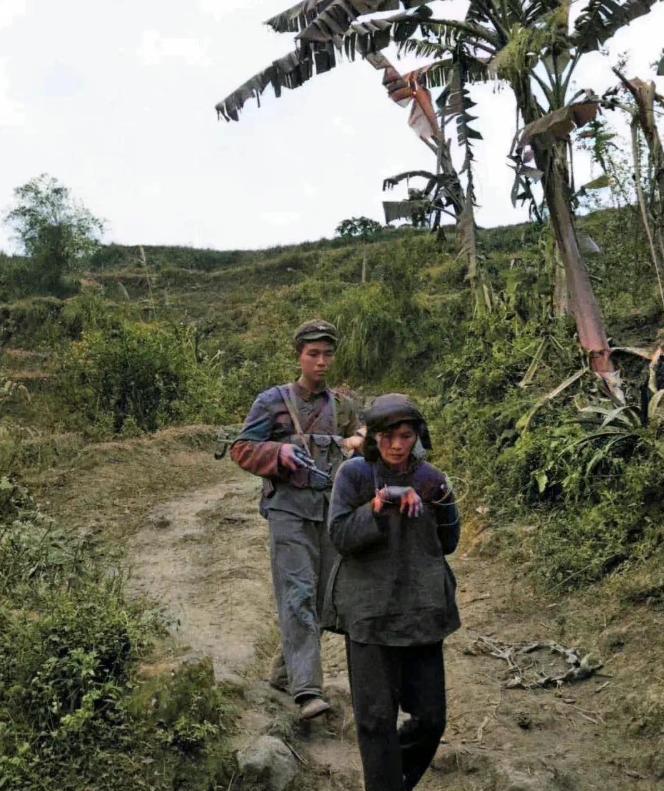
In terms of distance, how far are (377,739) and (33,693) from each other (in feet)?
4.73

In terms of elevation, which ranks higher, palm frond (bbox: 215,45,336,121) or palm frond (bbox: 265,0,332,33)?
palm frond (bbox: 265,0,332,33)

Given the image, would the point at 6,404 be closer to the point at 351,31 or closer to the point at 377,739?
the point at 351,31

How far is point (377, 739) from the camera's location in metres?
2.88

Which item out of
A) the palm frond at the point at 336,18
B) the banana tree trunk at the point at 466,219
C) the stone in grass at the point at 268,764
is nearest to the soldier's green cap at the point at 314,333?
the stone in grass at the point at 268,764

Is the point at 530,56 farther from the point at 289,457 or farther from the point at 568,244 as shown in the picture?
the point at 289,457

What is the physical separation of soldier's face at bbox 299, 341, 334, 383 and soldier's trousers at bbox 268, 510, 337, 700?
637 millimetres

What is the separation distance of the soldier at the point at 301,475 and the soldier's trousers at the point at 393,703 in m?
0.91

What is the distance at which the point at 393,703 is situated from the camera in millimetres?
2904

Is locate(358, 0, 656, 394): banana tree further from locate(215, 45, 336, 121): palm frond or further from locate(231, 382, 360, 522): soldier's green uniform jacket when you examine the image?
locate(231, 382, 360, 522): soldier's green uniform jacket

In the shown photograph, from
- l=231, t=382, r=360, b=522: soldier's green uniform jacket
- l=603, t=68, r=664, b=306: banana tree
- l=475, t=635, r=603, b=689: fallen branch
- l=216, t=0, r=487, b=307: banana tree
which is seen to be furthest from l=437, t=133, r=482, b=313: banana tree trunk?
l=231, t=382, r=360, b=522: soldier's green uniform jacket

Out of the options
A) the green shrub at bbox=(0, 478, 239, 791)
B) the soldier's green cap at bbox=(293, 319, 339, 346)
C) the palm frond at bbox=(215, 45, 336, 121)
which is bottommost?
the green shrub at bbox=(0, 478, 239, 791)

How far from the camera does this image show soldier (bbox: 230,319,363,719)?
12.8 feet

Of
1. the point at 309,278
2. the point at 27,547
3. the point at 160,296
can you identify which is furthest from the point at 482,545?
the point at 160,296

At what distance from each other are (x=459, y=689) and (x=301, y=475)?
149 centimetres
